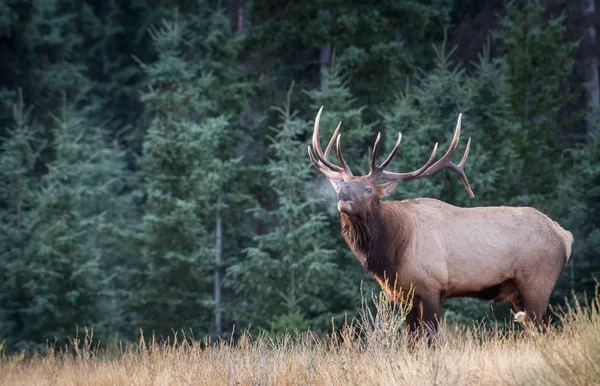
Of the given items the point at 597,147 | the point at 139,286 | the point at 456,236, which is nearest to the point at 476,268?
the point at 456,236

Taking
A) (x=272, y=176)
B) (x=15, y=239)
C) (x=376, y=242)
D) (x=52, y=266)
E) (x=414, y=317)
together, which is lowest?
(x=52, y=266)

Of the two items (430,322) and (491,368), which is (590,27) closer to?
(430,322)

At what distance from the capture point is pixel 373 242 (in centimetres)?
942

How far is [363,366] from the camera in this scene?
6820mm

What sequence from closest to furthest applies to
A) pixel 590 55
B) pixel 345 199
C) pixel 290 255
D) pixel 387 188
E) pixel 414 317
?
1. pixel 345 199
2. pixel 414 317
3. pixel 387 188
4. pixel 290 255
5. pixel 590 55

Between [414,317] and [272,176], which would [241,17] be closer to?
[272,176]

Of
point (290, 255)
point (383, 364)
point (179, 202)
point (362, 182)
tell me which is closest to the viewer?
point (383, 364)

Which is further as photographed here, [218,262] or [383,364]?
[218,262]

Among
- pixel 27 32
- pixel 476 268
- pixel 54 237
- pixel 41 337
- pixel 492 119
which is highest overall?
pixel 27 32

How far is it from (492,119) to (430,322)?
30.4 ft

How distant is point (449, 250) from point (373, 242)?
2.69 ft

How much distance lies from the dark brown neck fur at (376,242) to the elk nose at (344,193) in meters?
0.36

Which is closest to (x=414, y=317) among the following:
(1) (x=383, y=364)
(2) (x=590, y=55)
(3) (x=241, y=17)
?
(1) (x=383, y=364)

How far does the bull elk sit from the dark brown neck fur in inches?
0.4
